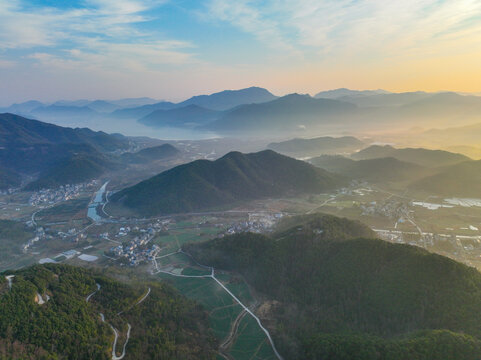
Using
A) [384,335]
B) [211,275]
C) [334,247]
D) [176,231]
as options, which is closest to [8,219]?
[176,231]

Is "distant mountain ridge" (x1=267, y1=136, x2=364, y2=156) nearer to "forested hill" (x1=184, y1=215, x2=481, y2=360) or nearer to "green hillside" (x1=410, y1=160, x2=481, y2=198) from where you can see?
"green hillside" (x1=410, y1=160, x2=481, y2=198)

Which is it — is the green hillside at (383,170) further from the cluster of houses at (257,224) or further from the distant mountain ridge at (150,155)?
the distant mountain ridge at (150,155)

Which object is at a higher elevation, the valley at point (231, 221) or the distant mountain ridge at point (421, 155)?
the distant mountain ridge at point (421, 155)

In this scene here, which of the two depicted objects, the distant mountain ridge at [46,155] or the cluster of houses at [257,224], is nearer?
the cluster of houses at [257,224]

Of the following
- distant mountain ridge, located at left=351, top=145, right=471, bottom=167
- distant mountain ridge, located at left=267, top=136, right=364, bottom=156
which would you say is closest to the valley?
distant mountain ridge, located at left=351, top=145, right=471, bottom=167

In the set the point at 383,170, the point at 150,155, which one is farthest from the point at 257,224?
the point at 150,155

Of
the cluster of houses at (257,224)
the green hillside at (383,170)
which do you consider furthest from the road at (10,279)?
the green hillside at (383,170)

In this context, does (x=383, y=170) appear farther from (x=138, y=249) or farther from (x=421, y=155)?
(x=138, y=249)
